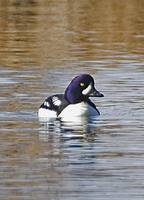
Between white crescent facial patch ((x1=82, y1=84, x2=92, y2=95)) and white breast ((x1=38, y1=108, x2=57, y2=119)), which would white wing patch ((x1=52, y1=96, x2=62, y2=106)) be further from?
white crescent facial patch ((x1=82, y1=84, x2=92, y2=95))

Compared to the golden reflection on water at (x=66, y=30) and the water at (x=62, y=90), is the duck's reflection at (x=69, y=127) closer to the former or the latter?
the water at (x=62, y=90)

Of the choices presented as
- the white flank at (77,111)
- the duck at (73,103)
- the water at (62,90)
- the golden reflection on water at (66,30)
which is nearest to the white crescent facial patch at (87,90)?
the duck at (73,103)

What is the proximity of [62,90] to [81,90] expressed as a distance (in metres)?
2.13

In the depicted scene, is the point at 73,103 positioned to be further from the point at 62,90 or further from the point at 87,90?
the point at 62,90

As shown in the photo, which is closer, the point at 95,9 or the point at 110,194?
the point at 110,194

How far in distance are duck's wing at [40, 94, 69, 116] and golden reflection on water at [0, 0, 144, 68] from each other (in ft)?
17.9

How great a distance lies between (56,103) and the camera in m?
20.5

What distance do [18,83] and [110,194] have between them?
9802 mm

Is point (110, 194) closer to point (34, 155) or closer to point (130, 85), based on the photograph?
point (34, 155)

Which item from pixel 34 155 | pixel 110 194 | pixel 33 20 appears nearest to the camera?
pixel 110 194

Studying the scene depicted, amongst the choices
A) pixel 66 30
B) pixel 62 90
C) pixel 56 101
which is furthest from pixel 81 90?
pixel 66 30

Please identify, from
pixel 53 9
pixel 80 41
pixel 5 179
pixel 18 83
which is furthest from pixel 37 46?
pixel 5 179

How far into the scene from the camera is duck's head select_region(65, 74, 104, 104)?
20.7m

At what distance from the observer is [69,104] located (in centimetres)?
2066
